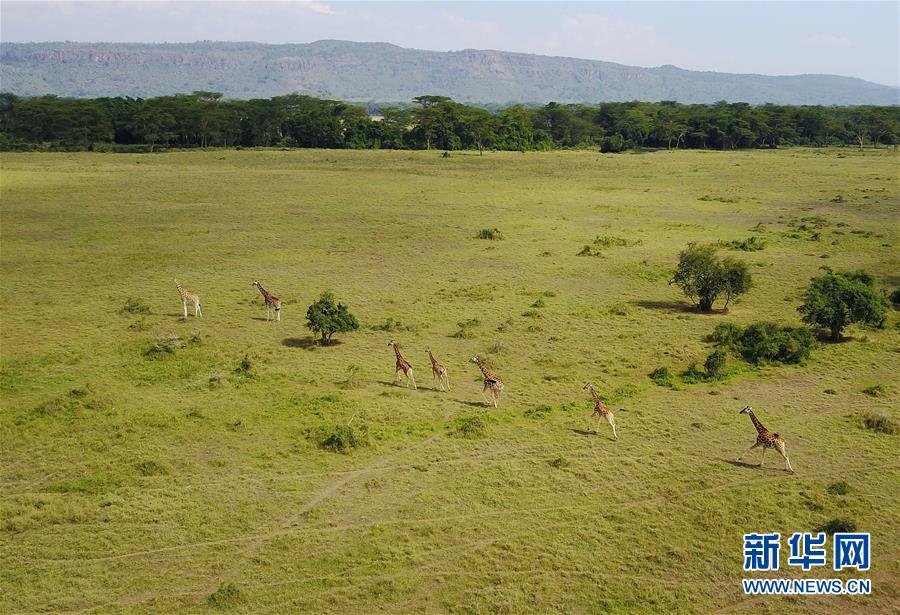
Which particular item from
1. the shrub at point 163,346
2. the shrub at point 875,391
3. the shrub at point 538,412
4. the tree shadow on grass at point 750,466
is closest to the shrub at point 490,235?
the shrub at point 163,346

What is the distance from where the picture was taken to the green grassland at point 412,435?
40.0ft

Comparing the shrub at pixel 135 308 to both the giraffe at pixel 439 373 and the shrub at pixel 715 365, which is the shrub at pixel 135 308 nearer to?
the giraffe at pixel 439 373

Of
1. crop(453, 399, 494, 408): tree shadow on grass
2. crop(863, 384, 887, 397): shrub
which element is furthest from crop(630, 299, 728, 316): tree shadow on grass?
crop(453, 399, 494, 408): tree shadow on grass

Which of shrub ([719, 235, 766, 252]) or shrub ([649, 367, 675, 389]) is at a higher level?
shrub ([719, 235, 766, 252])

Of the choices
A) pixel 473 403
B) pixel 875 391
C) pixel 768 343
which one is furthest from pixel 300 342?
pixel 875 391

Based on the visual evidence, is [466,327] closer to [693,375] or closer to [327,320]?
[327,320]

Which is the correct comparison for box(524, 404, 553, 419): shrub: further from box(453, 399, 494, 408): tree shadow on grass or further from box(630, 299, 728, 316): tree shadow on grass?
box(630, 299, 728, 316): tree shadow on grass

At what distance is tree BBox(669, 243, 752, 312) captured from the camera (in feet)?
89.7

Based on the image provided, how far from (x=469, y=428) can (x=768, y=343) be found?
10319mm

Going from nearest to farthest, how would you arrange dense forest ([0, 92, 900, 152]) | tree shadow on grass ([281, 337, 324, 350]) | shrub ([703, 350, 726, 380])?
shrub ([703, 350, 726, 380])
tree shadow on grass ([281, 337, 324, 350])
dense forest ([0, 92, 900, 152])

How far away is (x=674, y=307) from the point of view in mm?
28234

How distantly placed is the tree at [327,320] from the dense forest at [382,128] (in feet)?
249

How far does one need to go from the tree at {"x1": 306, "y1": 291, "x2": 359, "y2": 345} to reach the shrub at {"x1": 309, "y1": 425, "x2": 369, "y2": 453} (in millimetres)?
6495

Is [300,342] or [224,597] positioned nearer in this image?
[224,597]
